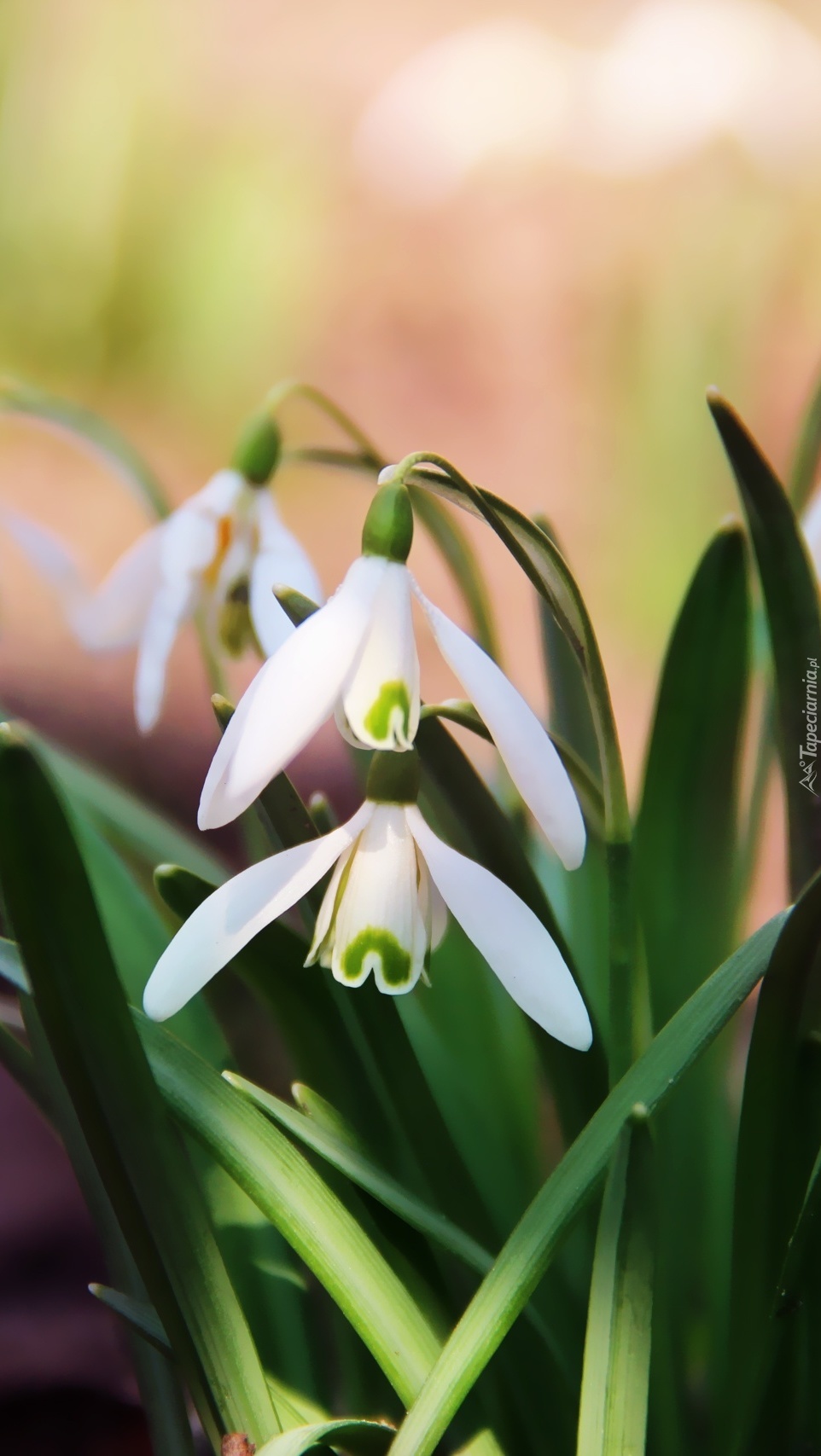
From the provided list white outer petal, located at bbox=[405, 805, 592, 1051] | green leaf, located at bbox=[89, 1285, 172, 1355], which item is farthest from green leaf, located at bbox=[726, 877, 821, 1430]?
green leaf, located at bbox=[89, 1285, 172, 1355]

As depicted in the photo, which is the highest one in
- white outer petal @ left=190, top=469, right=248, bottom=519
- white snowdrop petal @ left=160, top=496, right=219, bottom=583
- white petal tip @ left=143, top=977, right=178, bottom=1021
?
white outer petal @ left=190, top=469, right=248, bottom=519

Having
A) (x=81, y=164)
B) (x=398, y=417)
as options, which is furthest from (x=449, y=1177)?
(x=81, y=164)

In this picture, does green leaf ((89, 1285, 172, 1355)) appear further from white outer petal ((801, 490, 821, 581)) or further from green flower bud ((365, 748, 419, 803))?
white outer petal ((801, 490, 821, 581))

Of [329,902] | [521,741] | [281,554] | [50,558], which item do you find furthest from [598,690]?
[50,558]

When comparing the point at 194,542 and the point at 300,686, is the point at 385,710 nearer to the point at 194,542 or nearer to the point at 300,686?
the point at 300,686

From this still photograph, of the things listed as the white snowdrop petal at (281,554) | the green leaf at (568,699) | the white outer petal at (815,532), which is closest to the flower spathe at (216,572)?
the white snowdrop petal at (281,554)

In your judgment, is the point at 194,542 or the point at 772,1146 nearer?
the point at 772,1146
